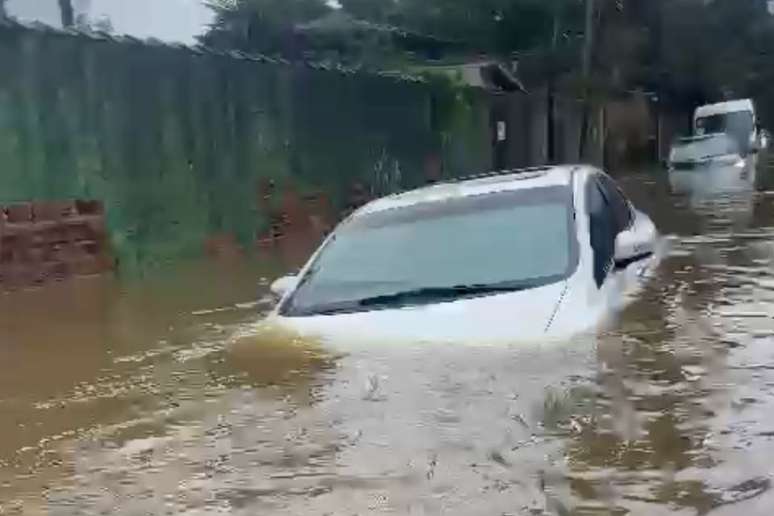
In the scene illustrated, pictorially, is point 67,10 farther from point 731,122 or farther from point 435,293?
point 435,293

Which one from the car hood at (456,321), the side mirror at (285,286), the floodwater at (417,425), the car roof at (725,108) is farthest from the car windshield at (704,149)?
the car hood at (456,321)

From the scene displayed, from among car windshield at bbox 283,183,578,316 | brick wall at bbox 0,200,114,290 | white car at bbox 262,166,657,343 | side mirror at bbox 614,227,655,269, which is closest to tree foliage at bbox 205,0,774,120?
brick wall at bbox 0,200,114,290

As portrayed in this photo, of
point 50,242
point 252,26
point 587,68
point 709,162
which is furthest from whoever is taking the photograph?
point 252,26

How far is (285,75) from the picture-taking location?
824 inches

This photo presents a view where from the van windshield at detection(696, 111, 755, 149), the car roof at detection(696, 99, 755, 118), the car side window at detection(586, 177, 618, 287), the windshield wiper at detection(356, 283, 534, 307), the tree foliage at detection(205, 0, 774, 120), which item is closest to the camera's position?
the windshield wiper at detection(356, 283, 534, 307)

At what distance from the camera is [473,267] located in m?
6.81

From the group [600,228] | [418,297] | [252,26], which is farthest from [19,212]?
[252,26]

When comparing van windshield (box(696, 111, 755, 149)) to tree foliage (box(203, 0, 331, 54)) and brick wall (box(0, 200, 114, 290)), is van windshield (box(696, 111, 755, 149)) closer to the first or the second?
tree foliage (box(203, 0, 331, 54))

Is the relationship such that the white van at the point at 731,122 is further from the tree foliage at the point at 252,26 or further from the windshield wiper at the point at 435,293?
the windshield wiper at the point at 435,293

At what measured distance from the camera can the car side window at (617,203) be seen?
824 cm

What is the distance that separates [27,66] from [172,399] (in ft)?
31.8

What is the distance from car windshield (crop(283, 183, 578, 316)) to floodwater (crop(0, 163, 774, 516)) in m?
0.48

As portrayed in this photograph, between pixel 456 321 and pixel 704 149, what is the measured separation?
33.3 metres

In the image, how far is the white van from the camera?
39.8 m
